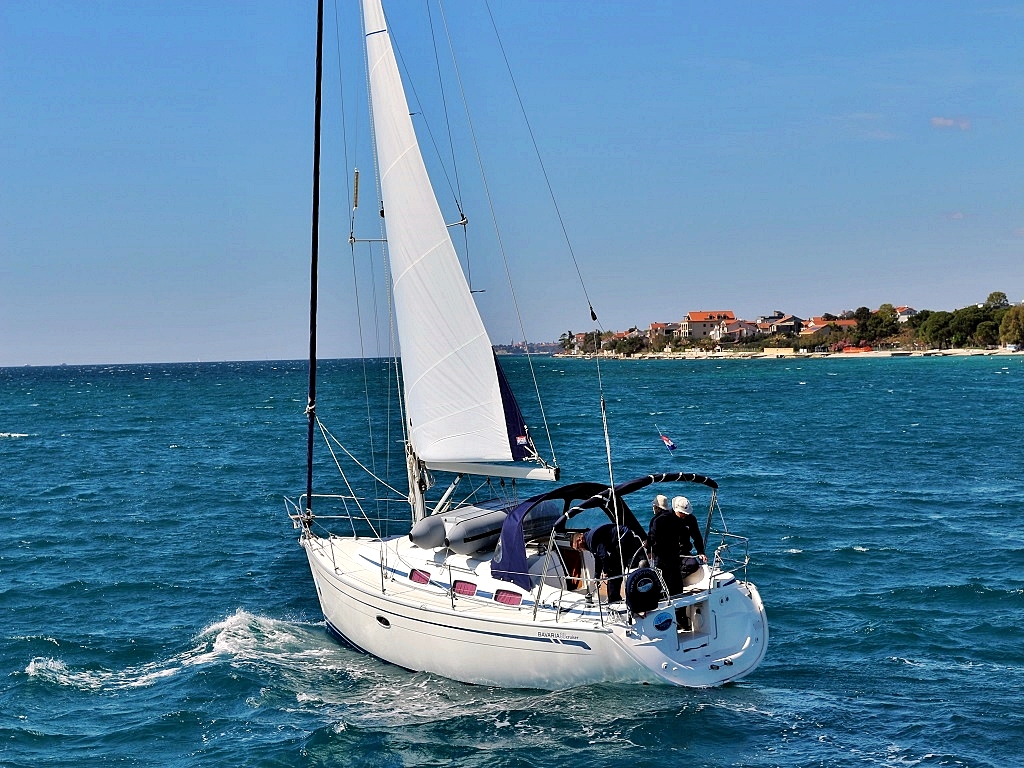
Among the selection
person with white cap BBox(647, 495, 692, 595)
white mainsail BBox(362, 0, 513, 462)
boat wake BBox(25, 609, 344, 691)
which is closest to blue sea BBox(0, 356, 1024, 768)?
boat wake BBox(25, 609, 344, 691)

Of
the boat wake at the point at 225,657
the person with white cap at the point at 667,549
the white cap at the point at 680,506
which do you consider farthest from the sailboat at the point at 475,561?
the boat wake at the point at 225,657

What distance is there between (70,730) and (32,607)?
8095 mm

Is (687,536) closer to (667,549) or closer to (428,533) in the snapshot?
(667,549)

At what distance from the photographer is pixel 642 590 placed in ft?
48.5

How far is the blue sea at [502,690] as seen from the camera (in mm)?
14320

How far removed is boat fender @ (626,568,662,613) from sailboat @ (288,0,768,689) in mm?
24

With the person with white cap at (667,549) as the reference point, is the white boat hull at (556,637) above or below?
below

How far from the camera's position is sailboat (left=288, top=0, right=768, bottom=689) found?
1491 centimetres

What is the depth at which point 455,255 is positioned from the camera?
59.4ft

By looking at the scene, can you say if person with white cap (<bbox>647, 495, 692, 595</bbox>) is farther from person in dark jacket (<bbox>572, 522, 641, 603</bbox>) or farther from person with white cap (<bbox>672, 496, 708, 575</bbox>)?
person in dark jacket (<bbox>572, 522, 641, 603</bbox>)

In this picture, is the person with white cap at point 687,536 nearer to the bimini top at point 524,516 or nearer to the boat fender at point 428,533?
the bimini top at point 524,516

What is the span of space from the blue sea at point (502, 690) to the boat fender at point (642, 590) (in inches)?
48.5

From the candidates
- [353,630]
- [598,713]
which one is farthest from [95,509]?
[598,713]

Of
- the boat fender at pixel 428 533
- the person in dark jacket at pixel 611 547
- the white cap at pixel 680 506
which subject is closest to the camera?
the white cap at pixel 680 506
